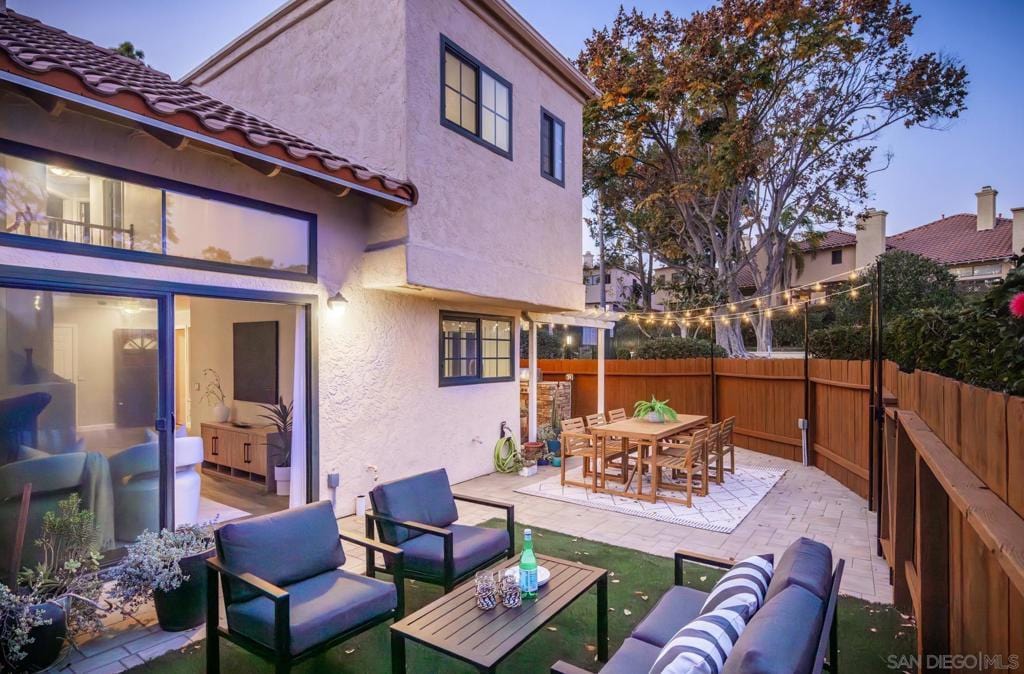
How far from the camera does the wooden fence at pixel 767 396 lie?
285 inches

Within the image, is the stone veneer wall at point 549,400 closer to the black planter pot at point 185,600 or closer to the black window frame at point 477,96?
the black window frame at point 477,96

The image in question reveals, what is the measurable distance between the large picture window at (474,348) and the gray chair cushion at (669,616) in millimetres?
A: 5005

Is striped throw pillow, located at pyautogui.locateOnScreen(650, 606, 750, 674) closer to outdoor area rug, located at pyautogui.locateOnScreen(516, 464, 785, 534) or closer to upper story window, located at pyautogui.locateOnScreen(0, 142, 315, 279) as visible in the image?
outdoor area rug, located at pyautogui.locateOnScreen(516, 464, 785, 534)

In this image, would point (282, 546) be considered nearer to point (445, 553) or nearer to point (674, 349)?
point (445, 553)

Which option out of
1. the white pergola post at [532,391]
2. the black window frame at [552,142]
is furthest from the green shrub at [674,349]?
the black window frame at [552,142]

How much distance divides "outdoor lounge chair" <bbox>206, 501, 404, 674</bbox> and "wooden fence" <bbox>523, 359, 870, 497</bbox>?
21.5ft

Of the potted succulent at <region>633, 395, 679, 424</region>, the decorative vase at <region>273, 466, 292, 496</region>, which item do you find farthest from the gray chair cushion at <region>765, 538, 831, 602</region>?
the decorative vase at <region>273, 466, 292, 496</region>

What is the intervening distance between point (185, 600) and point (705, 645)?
3.53 metres

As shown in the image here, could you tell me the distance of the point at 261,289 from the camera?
521 centimetres

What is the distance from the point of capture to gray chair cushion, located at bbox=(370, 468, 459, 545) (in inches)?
157

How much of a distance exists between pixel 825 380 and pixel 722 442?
218 centimetres

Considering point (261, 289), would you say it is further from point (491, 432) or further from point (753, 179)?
point (753, 179)

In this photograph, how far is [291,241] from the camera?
218 inches

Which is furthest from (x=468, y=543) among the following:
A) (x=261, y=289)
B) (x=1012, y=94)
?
(x=1012, y=94)
